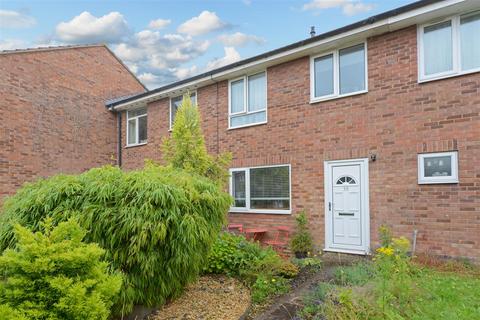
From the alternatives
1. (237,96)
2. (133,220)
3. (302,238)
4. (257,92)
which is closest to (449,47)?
(257,92)

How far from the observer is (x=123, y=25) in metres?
15.8

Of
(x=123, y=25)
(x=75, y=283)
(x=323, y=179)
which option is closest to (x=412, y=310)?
(x=75, y=283)

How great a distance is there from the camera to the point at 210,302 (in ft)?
16.0

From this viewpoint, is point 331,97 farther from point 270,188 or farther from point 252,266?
point 252,266

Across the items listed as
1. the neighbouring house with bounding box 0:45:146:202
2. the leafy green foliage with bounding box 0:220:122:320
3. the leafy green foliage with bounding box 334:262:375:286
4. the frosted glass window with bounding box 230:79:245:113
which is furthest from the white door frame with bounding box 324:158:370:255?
the neighbouring house with bounding box 0:45:146:202

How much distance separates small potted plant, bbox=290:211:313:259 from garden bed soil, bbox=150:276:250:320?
2792 millimetres

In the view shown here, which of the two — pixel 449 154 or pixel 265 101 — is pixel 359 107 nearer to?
pixel 449 154

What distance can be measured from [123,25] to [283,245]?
12.6m

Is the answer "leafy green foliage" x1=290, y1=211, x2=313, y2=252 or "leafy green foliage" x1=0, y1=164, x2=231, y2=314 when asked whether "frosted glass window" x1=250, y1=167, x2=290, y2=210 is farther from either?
"leafy green foliage" x1=0, y1=164, x2=231, y2=314

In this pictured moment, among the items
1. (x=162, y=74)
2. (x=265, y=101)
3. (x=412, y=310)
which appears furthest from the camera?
(x=162, y=74)

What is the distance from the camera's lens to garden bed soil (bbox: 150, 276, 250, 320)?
447 cm

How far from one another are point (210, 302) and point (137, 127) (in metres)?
10.6

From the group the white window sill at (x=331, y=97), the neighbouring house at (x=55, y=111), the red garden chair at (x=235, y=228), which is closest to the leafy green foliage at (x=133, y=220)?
the white window sill at (x=331, y=97)

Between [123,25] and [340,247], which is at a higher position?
[123,25]
